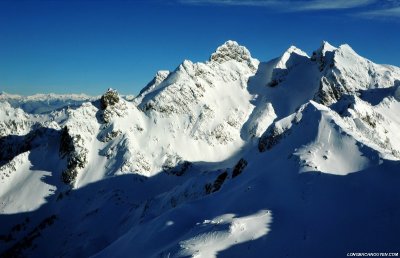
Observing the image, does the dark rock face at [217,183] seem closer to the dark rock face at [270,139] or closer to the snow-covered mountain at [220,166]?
the snow-covered mountain at [220,166]

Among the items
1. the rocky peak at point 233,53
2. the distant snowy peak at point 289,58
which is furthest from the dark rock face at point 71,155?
the distant snowy peak at point 289,58

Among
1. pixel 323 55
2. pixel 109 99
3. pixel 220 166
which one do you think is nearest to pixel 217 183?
pixel 220 166

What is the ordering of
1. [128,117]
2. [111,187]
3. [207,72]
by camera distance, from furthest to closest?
[207,72], [128,117], [111,187]

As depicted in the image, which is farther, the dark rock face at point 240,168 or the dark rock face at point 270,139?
the dark rock face at point 240,168

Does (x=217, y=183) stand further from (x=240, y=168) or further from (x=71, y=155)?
(x=71, y=155)

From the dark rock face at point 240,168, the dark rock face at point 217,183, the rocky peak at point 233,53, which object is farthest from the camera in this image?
the rocky peak at point 233,53

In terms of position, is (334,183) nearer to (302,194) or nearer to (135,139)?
(302,194)

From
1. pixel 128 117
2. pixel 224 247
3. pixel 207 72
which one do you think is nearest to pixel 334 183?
pixel 224 247

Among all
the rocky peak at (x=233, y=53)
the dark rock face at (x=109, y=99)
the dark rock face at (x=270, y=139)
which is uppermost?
the rocky peak at (x=233, y=53)

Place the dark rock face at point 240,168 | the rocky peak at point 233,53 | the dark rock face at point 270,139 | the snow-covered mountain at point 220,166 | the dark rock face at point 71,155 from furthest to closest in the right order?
1. the rocky peak at point 233,53
2. the dark rock face at point 71,155
3. the dark rock face at point 240,168
4. the dark rock face at point 270,139
5. the snow-covered mountain at point 220,166
